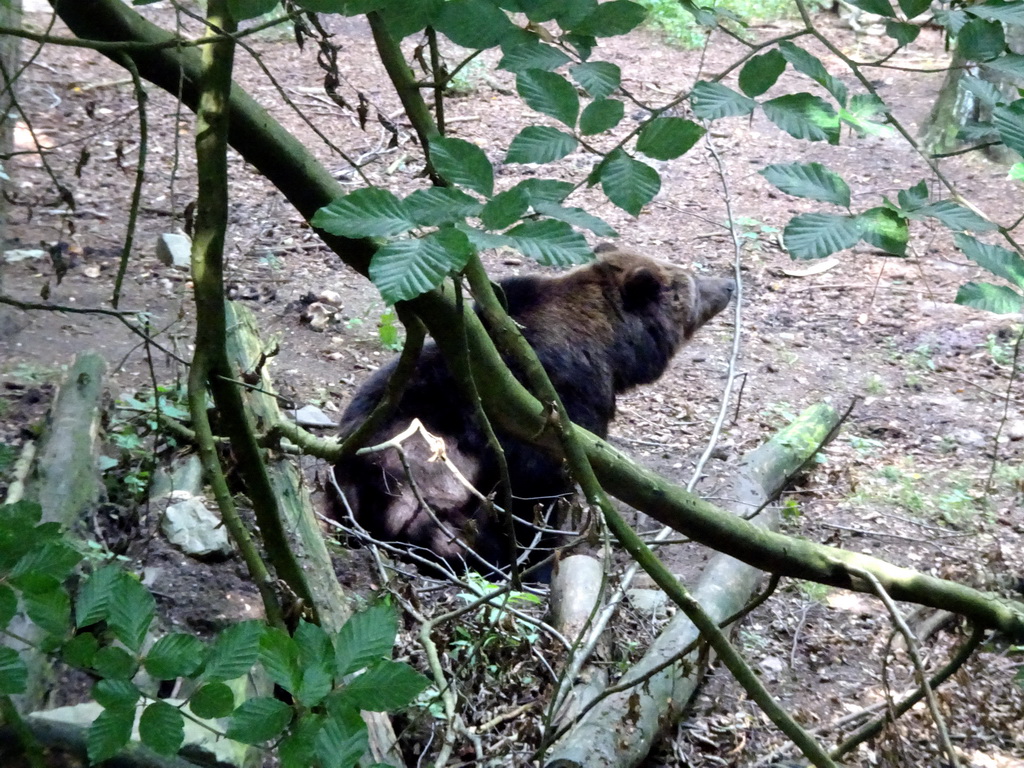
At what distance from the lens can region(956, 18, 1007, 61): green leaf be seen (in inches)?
73.5

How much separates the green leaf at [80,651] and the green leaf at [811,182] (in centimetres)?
153

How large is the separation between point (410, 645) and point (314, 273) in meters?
4.98

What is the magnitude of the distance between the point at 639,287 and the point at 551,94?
16.6 ft

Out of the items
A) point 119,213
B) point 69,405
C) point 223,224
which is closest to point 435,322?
point 223,224

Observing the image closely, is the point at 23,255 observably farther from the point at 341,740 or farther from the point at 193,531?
the point at 341,740

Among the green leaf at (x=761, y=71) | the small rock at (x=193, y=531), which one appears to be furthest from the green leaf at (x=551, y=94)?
the small rock at (x=193, y=531)

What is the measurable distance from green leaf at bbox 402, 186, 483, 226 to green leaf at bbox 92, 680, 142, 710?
93cm

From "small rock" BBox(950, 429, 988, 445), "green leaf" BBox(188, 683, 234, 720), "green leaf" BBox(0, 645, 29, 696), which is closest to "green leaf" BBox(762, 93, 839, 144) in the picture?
"green leaf" BBox(188, 683, 234, 720)

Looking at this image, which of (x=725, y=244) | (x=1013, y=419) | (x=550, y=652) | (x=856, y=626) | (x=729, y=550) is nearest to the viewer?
(x=729, y=550)

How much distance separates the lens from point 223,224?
87.4 inches

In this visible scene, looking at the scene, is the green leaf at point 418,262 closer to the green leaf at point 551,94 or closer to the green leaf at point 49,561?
the green leaf at point 551,94

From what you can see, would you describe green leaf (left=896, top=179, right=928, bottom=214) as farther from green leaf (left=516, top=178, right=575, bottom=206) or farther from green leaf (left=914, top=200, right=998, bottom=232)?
green leaf (left=516, top=178, right=575, bottom=206)

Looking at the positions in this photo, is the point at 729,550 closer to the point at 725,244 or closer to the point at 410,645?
the point at 410,645

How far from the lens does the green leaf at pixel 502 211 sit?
1307 mm
